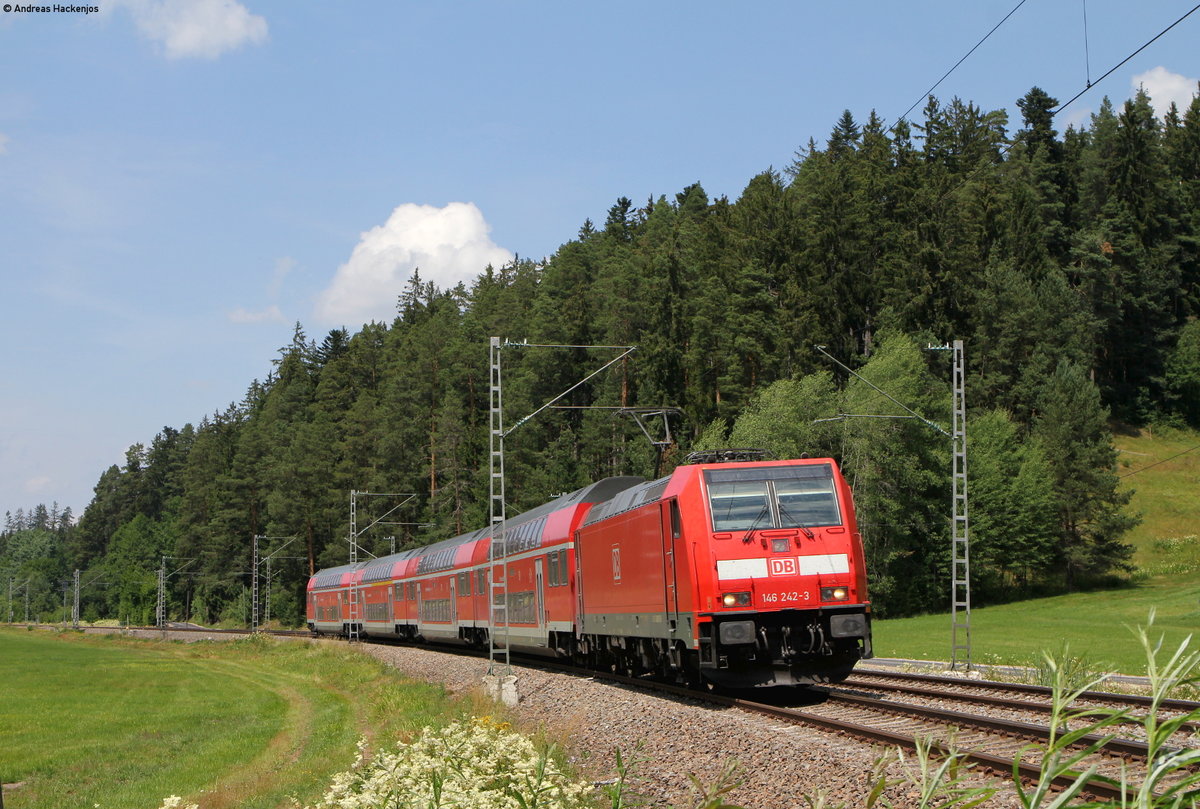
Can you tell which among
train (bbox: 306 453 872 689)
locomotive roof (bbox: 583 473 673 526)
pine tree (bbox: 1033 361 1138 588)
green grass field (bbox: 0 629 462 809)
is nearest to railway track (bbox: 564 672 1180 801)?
train (bbox: 306 453 872 689)

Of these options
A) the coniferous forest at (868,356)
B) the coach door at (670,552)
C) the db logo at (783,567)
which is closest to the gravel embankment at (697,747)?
the coach door at (670,552)

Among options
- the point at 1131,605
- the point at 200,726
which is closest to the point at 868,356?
the point at 1131,605

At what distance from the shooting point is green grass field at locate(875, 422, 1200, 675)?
3161 cm

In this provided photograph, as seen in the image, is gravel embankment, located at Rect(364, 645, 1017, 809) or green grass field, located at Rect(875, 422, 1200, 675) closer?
gravel embankment, located at Rect(364, 645, 1017, 809)

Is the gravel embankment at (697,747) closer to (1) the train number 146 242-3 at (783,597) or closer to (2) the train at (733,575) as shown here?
(2) the train at (733,575)

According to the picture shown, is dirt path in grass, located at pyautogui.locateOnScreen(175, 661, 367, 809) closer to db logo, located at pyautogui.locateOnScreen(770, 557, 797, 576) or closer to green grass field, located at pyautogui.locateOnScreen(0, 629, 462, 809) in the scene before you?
green grass field, located at pyautogui.locateOnScreen(0, 629, 462, 809)

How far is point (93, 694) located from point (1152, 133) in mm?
92990

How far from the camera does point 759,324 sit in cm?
6762

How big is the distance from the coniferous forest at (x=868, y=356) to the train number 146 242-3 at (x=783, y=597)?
38.0 metres

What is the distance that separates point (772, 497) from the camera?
16688 millimetres

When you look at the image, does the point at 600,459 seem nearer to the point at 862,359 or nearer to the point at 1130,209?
the point at 862,359

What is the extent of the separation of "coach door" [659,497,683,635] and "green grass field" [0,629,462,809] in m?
4.04

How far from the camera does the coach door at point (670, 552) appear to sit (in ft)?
55.7

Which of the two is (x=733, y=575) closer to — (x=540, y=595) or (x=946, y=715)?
(x=946, y=715)
